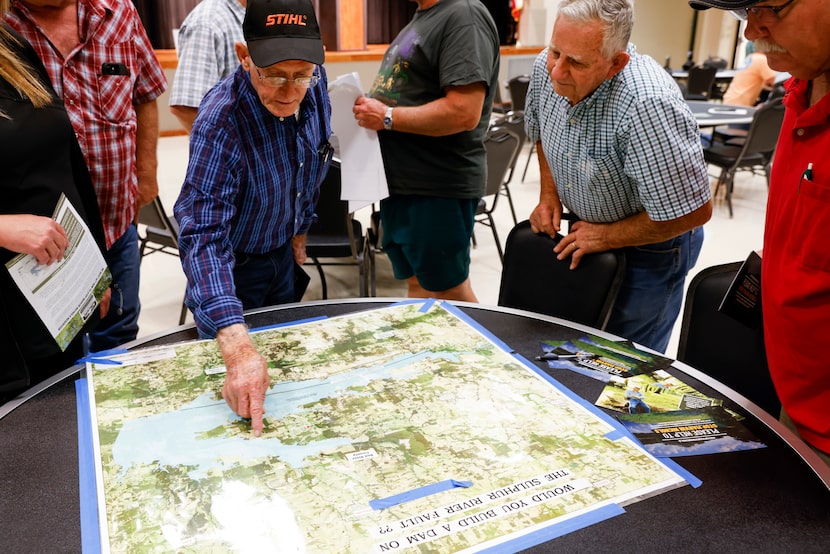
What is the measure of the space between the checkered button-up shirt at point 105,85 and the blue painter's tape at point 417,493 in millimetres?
1331

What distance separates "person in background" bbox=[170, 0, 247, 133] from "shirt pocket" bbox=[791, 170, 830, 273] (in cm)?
207

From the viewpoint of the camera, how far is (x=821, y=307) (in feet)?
3.86

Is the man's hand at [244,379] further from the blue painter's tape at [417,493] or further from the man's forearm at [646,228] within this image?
the man's forearm at [646,228]

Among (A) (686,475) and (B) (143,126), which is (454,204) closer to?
(B) (143,126)

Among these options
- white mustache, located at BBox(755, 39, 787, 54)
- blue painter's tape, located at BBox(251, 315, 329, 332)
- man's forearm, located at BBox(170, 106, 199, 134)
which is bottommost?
blue painter's tape, located at BBox(251, 315, 329, 332)

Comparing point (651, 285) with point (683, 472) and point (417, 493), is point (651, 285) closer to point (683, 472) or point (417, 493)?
point (683, 472)

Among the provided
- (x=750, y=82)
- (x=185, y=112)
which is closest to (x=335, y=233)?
(x=185, y=112)

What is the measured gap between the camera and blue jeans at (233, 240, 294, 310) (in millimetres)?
1740

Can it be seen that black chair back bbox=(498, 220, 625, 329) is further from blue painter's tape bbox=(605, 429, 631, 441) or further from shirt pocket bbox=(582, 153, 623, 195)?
blue painter's tape bbox=(605, 429, 631, 441)

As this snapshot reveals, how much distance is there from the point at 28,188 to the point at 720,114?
540cm

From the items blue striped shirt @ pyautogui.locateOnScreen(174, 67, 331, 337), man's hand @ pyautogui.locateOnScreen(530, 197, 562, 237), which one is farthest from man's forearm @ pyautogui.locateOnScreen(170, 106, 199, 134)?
man's hand @ pyautogui.locateOnScreen(530, 197, 562, 237)

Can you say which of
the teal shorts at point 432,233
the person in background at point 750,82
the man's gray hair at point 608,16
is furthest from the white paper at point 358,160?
the person in background at point 750,82

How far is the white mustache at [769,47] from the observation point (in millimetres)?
1180

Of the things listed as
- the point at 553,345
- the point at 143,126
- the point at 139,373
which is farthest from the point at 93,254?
the point at 553,345
